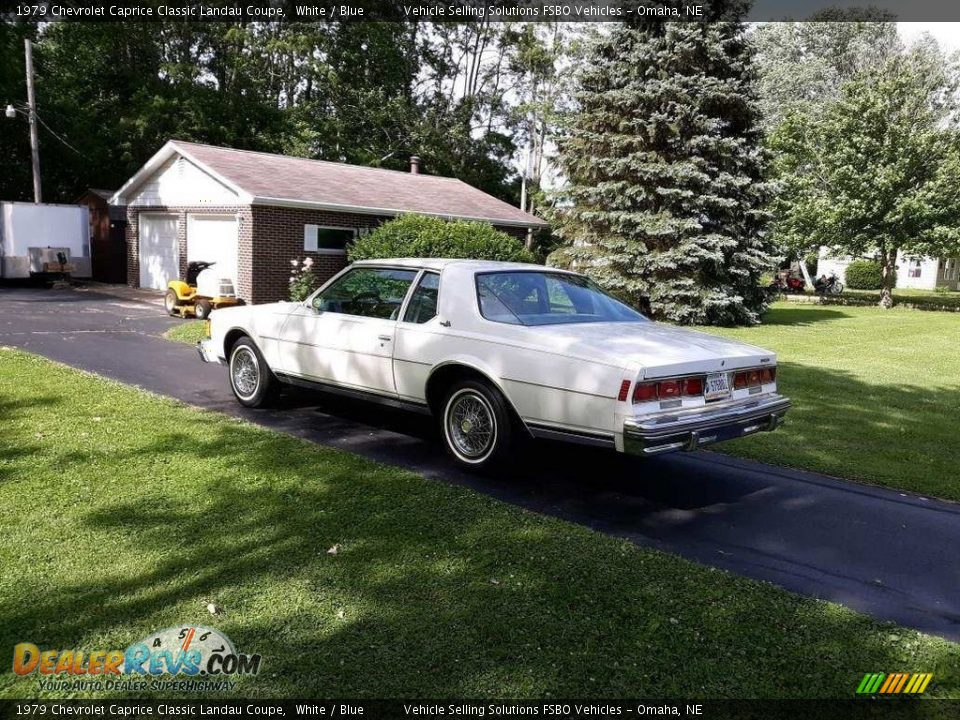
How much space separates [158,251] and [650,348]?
2001 cm

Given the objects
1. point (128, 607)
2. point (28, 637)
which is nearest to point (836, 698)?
point (128, 607)

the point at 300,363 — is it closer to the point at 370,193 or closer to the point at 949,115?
the point at 370,193

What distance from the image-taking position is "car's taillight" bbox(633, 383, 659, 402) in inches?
192

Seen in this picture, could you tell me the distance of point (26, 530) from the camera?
4359 millimetres

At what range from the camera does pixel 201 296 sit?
646 inches

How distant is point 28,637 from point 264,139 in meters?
34.1

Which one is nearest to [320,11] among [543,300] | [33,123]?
[33,123]

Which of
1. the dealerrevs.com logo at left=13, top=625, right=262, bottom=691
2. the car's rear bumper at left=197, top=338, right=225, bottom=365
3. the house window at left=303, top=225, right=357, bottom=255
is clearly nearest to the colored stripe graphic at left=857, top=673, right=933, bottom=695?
the dealerrevs.com logo at left=13, top=625, right=262, bottom=691

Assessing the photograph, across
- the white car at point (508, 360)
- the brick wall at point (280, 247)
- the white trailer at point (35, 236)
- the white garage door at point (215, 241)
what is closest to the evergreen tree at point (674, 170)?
the brick wall at point (280, 247)

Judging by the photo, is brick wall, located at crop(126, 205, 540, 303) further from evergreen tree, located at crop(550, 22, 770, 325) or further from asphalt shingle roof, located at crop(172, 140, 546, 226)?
evergreen tree, located at crop(550, 22, 770, 325)

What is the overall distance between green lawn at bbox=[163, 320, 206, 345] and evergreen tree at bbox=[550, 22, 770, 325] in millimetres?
9730

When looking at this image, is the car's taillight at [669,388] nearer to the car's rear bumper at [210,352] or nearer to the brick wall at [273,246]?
the car's rear bumper at [210,352]

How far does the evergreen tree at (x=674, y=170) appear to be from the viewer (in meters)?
18.5

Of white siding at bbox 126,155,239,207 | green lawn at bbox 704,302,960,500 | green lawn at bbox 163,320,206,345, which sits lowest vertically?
green lawn at bbox 704,302,960,500
